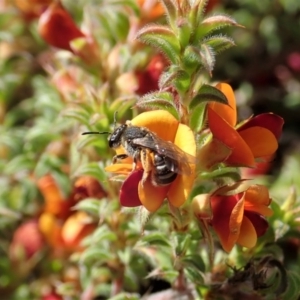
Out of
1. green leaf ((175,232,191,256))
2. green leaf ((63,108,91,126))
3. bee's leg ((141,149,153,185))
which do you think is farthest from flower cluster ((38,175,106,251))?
bee's leg ((141,149,153,185))

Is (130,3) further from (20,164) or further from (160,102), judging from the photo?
(160,102)

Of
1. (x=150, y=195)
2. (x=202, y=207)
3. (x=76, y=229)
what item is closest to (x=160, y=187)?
(x=150, y=195)

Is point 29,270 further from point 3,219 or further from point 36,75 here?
point 36,75

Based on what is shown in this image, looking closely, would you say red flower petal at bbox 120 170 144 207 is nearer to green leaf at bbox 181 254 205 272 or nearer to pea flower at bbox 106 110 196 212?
pea flower at bbox 106 110 196 212

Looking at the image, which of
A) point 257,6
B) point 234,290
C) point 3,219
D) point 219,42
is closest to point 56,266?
point 3,219

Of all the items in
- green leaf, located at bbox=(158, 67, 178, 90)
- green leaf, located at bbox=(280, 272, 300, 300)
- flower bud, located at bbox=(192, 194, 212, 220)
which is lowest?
green leaf, located at bbox=(280, 272, 300, 300)

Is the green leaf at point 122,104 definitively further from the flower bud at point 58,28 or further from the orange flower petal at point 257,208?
the orange flower petal at point 257,208
